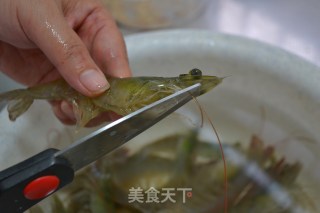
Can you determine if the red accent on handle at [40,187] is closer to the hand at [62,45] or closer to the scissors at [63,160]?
the scissors at [63,160]

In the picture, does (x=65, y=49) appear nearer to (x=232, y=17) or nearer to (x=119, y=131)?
(x=119, y=131)

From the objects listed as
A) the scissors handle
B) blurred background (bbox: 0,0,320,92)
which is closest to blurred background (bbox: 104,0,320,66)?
blurred background (bbox: 0,0,320,92)

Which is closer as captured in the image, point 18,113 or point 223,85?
point 18,113

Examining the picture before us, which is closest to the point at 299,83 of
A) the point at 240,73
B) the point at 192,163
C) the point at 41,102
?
the point at 240,73

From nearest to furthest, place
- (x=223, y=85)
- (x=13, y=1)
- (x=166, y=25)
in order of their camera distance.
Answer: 1. (x=13, y=1)
2. (x=223, y=85)
3. (x=166, y=25)

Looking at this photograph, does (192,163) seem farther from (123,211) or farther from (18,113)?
(18,113)

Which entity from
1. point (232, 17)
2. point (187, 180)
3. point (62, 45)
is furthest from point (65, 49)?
point (232, 17)
